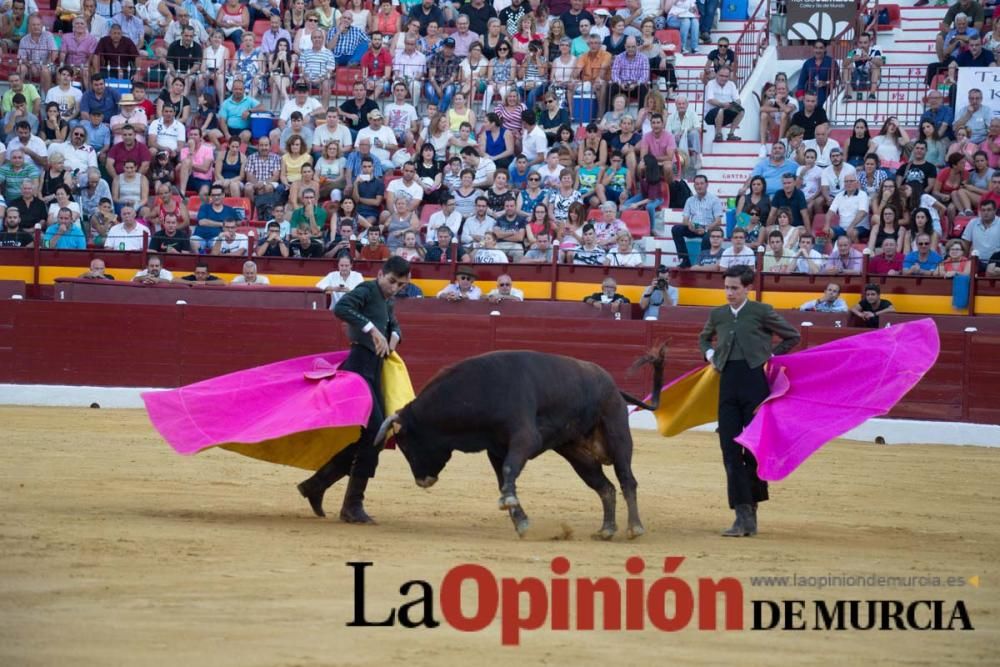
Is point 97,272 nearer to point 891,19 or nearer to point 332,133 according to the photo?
point 332,133

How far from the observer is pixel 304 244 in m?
→ 15.0

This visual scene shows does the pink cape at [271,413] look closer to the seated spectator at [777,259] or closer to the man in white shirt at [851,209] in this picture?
the seated spectator at [777,259]

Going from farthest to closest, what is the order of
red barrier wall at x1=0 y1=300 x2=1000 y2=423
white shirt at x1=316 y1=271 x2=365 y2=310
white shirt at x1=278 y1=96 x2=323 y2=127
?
1. white shirt at x1=278 y1=96 x2=323 y2=127
2. white shirt at x1=316 y1=271 x2=365 y2=310
3. red barrier wall at x1=0 y1=300 x2=1000 y2=423

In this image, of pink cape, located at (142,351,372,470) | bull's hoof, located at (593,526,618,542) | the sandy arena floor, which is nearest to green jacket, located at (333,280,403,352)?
pink cape, located at (142,351,372,470)

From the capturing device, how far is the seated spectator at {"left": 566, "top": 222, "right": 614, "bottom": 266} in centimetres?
1453

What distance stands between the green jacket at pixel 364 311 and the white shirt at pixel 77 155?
9.36 m

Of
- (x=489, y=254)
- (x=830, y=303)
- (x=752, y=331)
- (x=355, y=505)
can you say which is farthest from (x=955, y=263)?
(x=355, y=505)

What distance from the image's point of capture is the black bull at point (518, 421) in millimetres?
7242

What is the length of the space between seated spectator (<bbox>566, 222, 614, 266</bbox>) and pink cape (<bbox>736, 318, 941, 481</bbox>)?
6285 mm

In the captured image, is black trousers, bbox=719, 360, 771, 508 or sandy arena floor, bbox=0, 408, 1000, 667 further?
black trousers, bbox=719, 360, 771, 508

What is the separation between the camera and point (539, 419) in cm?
739

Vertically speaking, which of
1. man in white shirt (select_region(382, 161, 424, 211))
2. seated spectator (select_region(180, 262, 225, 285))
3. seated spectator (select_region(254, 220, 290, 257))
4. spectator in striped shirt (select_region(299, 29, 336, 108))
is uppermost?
spectator in striped shirt (select_region(299, 29, 336, 108))

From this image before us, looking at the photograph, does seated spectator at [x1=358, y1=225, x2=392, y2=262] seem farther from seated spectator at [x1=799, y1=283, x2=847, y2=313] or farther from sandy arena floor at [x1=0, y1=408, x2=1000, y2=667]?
seated spectator at [x1=799, y1=283, x2=847, y2=313]

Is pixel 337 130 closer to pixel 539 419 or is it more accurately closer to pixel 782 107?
pixel 782 107
